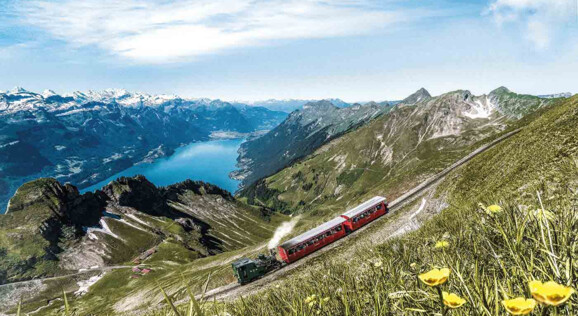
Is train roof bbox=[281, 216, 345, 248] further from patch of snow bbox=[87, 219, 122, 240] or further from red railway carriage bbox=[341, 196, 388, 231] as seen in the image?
patch of snow bbox=[87, 219, 122, 240]

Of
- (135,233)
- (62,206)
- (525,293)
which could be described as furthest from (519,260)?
(62,206)

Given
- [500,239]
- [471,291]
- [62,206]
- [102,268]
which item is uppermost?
[471,291]

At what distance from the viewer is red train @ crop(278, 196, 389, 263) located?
1607 inches

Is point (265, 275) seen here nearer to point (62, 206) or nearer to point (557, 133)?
point (557, 133)

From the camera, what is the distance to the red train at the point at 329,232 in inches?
1607

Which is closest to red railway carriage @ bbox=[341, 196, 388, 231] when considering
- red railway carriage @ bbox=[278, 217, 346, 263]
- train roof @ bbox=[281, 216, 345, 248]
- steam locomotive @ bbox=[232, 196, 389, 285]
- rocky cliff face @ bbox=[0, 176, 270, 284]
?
steam locomotive @ bbox=[232, 196, 389, 285]

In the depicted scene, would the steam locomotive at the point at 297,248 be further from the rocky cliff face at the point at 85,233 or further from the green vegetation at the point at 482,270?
the rocky cliff face at the point at 85,233

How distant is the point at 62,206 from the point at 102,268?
58079 mm

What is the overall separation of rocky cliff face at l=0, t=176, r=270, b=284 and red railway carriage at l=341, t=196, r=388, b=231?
357 ft

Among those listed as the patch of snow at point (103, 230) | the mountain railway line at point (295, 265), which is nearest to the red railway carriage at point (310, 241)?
the mountain railway line at point (295, 265)

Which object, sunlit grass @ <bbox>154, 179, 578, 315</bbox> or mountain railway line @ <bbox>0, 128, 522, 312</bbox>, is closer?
sunlit grass @ <bbox>154, 179, 578, 315</bbox>

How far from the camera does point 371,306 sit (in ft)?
14.9

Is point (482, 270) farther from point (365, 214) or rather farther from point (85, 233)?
point (85, 233)

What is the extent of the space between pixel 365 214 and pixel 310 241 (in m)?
10.4
